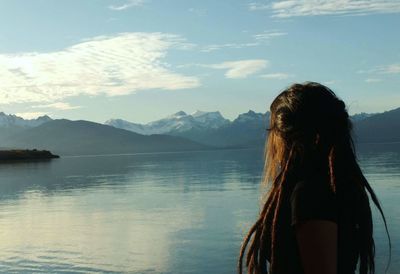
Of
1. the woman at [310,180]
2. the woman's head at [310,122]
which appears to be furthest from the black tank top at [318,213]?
the woman's head at [310,122]

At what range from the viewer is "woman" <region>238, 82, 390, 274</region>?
12.9ft

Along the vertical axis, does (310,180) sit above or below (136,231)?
above

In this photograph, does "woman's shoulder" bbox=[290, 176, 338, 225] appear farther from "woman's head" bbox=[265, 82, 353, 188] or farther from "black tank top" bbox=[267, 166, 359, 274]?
"woman's head" bbox=[265, 82, 353, 188]

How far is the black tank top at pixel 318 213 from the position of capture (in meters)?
3.62

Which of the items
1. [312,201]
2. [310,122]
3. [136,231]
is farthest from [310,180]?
[136,231]

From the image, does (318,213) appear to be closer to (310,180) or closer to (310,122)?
(310,180)

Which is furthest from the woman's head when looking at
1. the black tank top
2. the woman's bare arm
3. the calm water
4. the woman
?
the calm water

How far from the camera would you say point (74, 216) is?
4753 cm

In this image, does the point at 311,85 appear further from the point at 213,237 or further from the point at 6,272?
the point at 213,237

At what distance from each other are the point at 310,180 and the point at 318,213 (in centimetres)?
32

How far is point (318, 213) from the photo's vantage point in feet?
11.8

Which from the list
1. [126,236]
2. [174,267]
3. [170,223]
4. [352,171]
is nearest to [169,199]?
[170,223]

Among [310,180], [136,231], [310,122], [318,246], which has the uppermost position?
[310,122]

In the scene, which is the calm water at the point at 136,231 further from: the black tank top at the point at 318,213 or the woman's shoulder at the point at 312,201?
the woman's shoulder at the point at 312,201
